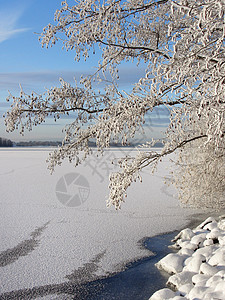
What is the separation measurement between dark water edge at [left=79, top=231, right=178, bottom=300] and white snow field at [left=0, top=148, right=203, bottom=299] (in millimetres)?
208

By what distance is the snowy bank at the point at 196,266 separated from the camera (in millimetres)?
4042

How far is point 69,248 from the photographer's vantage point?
19.9 feet


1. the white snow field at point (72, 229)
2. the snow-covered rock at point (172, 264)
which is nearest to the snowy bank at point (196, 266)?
the snow-covered rock at point (172, 264)

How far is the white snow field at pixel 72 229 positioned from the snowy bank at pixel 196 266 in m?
0.70

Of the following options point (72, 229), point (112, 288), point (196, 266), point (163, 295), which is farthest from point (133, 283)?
point (72, 229)

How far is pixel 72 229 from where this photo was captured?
717 cm

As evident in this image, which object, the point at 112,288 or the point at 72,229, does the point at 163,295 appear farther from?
the point at 72,229

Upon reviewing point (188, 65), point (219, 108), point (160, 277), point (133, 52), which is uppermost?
point (133, 52)

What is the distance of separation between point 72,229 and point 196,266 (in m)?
2.99

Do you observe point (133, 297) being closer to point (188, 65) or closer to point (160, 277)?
point (160, 277)

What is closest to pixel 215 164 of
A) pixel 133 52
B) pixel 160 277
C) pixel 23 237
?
pixel 133 52

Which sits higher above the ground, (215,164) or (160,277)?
(215,164)

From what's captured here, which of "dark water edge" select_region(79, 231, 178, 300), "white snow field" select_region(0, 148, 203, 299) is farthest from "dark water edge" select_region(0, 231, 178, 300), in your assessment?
"white snow field" select_region(0, 148, 203, 299)

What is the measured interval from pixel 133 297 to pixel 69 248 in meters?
1.99
